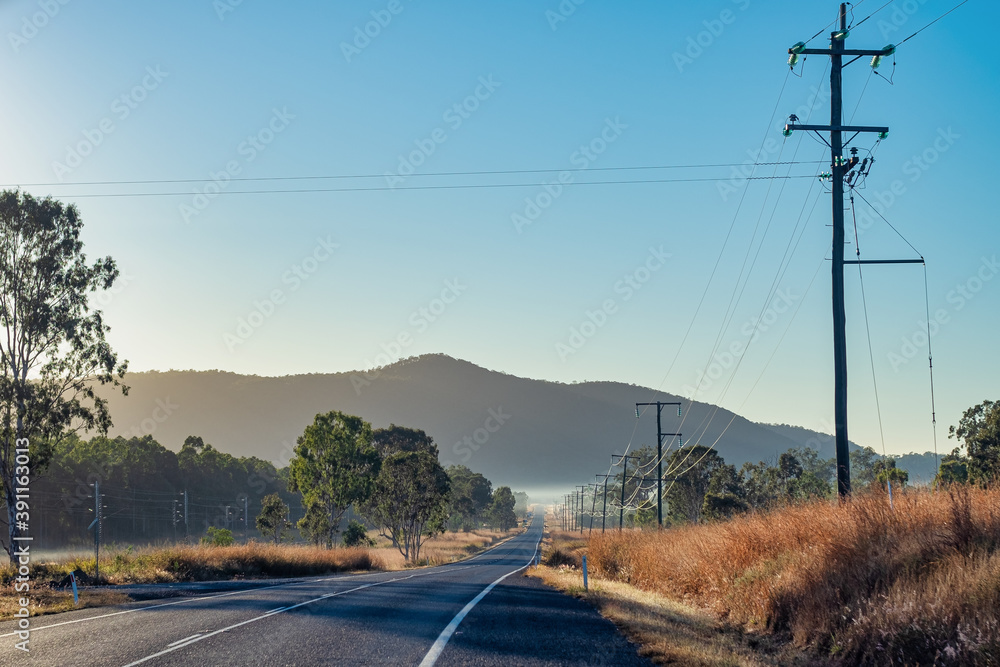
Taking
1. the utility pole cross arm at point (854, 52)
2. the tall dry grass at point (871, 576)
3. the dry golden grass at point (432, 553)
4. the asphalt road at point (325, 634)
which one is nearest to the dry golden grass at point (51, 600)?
the asphalt road at point (325, 634)

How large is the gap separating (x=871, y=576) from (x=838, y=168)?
490 inches

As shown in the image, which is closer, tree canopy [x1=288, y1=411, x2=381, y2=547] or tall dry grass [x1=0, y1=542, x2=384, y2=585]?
tall dry grass [x1=0, y1=542, x2=384, y2=585]

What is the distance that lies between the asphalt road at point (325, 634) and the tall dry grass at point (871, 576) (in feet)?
9.98

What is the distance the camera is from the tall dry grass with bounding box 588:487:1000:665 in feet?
30.3

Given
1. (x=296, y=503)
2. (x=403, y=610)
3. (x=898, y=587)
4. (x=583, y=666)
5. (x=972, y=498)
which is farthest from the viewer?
(x=296, y=503)

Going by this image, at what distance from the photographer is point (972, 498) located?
11984mm

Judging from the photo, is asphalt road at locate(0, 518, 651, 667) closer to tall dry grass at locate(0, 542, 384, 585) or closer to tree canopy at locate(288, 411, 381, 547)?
tall dry grass at locate(0, 542, 384, 585)

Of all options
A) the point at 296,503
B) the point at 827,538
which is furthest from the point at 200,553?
the point at 296,503

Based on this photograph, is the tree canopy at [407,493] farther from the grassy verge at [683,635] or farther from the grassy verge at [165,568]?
the grassy verge at [683,635]

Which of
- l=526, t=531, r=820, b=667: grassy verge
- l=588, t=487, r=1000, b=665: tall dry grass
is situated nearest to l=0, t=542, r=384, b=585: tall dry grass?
l=526, t=531, r=820, b=667: grassy verge

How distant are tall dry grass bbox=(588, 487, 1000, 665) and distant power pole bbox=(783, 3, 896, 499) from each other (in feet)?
12.3

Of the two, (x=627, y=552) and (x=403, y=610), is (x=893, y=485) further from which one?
(x=627, y=552)

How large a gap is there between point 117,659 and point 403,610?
6.88m

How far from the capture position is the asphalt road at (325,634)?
392 inches
